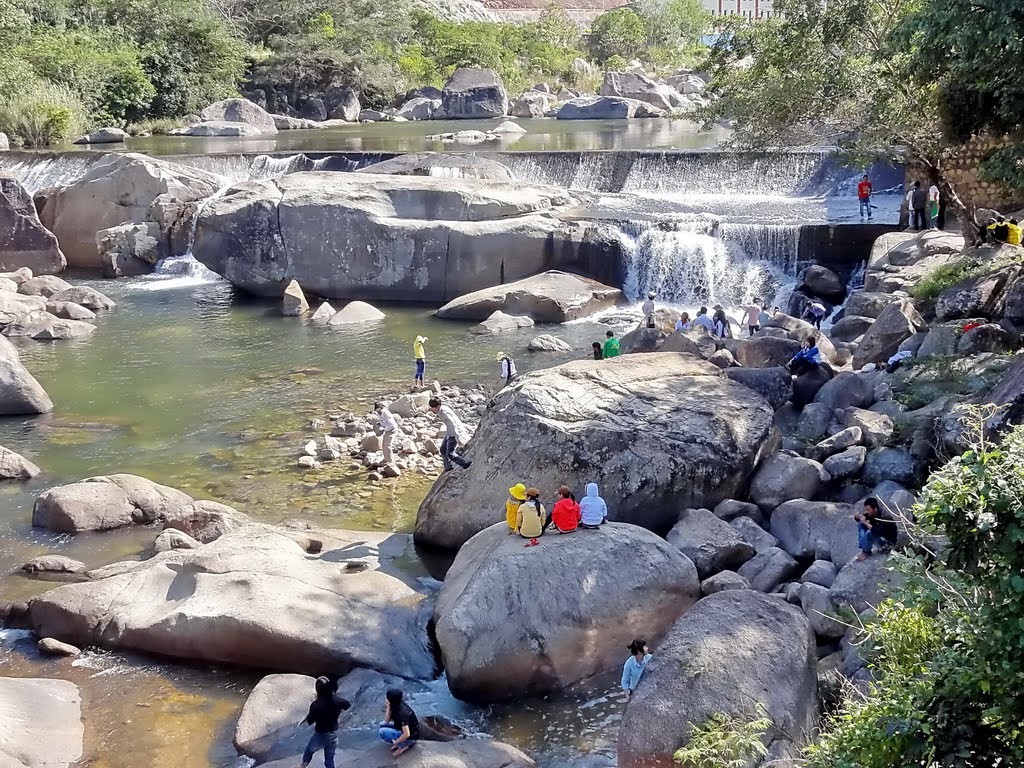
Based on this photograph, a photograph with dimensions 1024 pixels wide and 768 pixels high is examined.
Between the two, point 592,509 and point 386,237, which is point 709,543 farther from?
point 386,237

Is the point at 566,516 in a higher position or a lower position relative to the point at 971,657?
lower

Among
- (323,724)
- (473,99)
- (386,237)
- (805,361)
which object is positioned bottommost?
(323,724)

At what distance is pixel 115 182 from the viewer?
29641 mm

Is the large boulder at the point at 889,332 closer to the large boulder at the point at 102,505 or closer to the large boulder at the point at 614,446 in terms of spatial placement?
the large boulder at the point at 614,446

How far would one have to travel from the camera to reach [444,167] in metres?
29.7

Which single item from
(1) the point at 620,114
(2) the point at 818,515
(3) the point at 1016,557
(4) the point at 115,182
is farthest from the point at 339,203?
(1) the point at 620,114

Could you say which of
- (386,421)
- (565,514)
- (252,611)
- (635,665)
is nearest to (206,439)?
(386,421)

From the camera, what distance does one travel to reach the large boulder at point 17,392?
18.4m

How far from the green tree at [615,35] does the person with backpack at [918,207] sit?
57864mm

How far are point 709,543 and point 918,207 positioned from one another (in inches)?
580

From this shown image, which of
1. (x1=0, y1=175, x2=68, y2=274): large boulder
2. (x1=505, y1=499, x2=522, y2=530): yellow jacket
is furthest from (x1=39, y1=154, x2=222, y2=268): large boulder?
(x1=505, y1=499, x2=522, y2=530): yellow jacket

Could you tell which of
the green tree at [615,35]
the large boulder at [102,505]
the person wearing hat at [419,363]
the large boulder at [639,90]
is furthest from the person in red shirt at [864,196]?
the green tree at [615,35]

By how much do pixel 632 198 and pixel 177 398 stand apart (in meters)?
15.2

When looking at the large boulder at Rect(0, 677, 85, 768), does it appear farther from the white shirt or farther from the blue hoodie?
the white shirt
